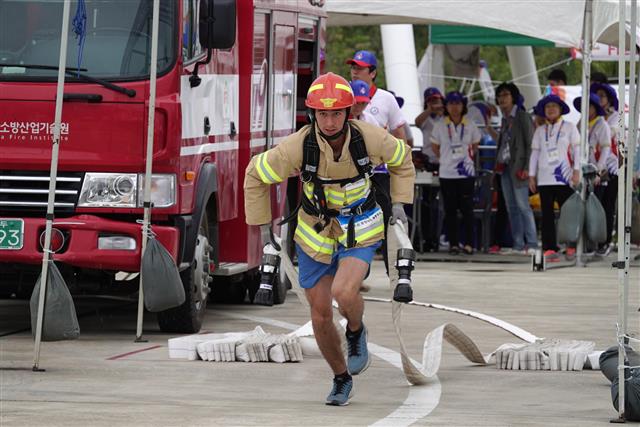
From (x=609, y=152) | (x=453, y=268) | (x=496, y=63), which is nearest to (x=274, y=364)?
(x=453, y=268)

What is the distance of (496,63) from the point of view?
5412 centimetres

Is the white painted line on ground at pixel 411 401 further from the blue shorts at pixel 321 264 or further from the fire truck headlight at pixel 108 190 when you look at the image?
the fire truck headlight at pixel 108 190

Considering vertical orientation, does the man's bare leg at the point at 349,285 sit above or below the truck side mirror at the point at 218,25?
below

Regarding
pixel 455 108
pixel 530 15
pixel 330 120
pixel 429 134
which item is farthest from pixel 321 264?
pixel 429 134

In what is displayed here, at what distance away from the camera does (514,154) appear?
71.7 ft

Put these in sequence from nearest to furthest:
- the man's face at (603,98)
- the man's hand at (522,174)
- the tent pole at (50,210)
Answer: the tent pole at (50,210)
the man's hand at (522,174)
the man's face at (603,98)

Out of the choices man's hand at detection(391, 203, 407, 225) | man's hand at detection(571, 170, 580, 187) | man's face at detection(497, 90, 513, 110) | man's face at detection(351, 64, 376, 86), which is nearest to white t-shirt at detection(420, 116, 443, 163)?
man's face at detection(497, 90, 513, 110)

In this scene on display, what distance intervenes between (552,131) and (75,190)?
9.89 m

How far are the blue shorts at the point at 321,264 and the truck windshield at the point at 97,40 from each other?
2844 mm

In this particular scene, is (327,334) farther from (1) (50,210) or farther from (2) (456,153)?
(2) (456,153)

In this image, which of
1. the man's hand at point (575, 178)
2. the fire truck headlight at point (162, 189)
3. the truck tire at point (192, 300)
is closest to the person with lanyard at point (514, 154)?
the man's hand at point (575, 178)

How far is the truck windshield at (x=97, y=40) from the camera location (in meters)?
12.0

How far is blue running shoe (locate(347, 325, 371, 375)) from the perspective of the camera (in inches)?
392

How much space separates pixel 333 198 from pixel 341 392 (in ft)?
3.55
